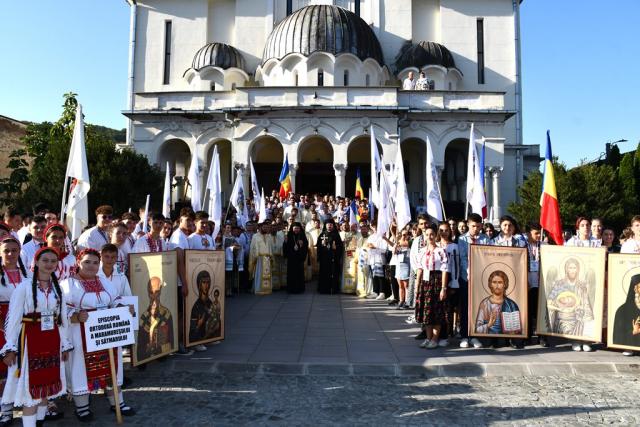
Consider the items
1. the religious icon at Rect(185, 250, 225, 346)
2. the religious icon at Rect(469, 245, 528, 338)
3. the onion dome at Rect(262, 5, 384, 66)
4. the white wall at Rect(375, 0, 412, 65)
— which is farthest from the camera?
the white wall at Rect(375, 0, 412, 65)

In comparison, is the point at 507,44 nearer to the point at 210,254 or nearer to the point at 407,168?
the point at 407,168

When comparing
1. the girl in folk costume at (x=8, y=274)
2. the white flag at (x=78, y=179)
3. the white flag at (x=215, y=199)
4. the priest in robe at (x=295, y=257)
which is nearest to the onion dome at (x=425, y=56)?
the priest in robe at (x=295, y=257)

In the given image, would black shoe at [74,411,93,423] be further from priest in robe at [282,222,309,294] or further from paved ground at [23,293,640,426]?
priest in robe at [282,222,309,294]

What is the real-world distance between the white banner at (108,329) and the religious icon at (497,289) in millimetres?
5126

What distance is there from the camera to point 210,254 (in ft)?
25.5

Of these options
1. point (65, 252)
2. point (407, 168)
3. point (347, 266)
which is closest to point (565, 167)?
point (407, 168)

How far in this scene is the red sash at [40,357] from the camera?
15.2ft

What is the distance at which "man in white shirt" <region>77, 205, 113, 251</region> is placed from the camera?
6.81 m

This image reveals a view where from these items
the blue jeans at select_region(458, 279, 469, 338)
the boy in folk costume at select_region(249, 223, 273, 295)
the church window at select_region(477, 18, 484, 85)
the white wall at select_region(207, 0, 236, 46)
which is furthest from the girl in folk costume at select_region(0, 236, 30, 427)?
the church window at select_region(477, 18, 484, 85)

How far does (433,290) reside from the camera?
7.77 metres

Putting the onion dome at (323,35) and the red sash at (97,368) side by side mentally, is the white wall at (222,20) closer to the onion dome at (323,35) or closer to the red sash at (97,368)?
the onion dome at (323,35)

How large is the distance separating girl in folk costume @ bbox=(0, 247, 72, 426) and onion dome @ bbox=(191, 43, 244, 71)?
28.6m

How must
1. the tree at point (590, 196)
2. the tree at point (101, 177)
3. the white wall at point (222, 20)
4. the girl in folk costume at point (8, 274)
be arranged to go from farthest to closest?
the white wall at point (222, 20), the tree at point (101, 177), the tree at point (590, 196), the girl in folk costume at point (8, 274)

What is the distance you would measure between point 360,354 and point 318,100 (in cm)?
2045
